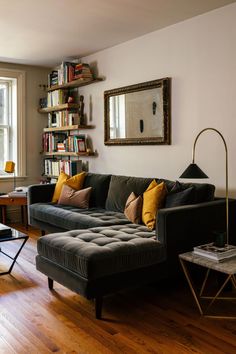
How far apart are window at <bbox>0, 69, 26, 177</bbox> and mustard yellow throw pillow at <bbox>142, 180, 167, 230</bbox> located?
114 inches

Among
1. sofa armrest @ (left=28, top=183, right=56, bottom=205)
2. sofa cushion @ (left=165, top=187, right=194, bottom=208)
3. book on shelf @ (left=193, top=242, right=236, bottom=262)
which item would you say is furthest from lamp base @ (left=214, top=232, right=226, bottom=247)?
sofa armrest @ (left=28, top=183, right=56, bottom=205)

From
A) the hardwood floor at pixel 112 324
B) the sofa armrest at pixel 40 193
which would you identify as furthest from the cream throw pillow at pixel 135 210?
the sofa armrest at pixel 40 193

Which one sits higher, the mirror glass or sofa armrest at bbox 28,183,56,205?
the mirror glass

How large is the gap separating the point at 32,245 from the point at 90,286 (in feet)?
6.98

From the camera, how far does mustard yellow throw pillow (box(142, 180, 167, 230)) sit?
135 inches

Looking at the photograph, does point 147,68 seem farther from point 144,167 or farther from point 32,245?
point 32,245

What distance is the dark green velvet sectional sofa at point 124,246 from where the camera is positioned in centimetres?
262

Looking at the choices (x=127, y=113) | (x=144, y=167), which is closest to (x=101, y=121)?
(x=127, y=113)

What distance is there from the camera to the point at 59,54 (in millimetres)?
5164

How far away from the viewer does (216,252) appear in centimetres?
263

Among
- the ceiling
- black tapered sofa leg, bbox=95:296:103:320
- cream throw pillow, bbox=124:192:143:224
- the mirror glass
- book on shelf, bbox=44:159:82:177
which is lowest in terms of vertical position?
black tapered sofa leg, bbox=95:296:103:320

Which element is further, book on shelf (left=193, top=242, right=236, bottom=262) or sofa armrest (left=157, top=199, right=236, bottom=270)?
sofa armrest (left=157, top=199, right=236, bottom=270)

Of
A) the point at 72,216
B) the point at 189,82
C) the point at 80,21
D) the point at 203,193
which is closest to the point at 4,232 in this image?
the point at 72,216

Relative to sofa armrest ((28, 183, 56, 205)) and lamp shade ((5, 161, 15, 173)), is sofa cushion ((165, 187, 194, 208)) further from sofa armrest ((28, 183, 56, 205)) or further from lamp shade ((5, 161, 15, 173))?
lamp shade ((5, 161, 15, 173))
